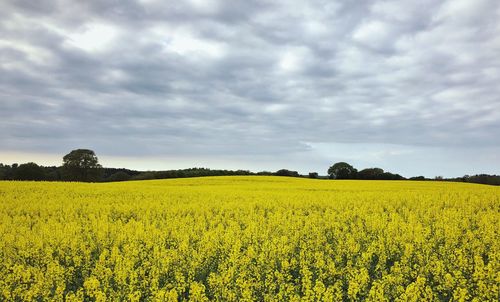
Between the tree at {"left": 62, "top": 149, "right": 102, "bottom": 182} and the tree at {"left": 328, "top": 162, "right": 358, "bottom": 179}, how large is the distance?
151 ft

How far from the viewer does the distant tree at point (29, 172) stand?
6975 centimetres

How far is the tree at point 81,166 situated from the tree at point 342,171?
1814 inches

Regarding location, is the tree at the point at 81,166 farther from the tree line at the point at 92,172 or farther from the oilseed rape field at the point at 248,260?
the oilseed rape field at the point at 248,260

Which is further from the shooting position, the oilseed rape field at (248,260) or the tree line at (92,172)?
the tree line at (92,172)

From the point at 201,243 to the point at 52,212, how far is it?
9970 mm

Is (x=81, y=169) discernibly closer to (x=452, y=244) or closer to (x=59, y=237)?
(x=59, y=237)

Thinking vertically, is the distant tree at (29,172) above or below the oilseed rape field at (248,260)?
above

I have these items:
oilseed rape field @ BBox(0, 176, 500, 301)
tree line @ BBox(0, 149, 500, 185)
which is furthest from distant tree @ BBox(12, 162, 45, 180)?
oilseed rape field @ BBox(0, 176, 500, 301)

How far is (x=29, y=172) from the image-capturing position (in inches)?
2773

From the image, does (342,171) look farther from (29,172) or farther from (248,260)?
(248,260)

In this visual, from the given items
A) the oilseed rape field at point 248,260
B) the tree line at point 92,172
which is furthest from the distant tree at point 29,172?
the oilseed rape field at point 248,260

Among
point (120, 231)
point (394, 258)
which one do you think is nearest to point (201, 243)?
point (120, 231)

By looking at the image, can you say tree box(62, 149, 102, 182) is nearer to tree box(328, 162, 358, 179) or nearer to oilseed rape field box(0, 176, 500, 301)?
tree box(328, 162, 358, 179)

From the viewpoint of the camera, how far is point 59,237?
10867mm
